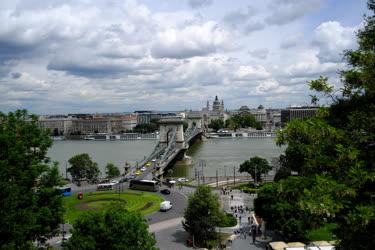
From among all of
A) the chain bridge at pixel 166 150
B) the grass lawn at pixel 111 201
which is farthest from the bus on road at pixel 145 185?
the chain bridge at pixel 166 150

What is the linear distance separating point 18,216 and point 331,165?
812 centimetres

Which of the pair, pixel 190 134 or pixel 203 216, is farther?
pixel 190 134

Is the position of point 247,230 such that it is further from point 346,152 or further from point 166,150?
point 166,150

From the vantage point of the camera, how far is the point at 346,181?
6188 mm

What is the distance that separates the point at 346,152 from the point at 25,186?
8.97 m

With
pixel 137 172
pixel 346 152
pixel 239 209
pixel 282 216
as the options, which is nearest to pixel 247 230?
pixel 282 216

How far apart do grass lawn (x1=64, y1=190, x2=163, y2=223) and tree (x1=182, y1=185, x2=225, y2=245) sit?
8592mm

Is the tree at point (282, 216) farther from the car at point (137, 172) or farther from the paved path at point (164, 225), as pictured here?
the car at point (137, 172)

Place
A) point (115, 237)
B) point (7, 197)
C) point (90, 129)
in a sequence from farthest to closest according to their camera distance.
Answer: point (90, 129) < point (115, 237) < point (7, 197)

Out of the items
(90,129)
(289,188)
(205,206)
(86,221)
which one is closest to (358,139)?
(289,188)

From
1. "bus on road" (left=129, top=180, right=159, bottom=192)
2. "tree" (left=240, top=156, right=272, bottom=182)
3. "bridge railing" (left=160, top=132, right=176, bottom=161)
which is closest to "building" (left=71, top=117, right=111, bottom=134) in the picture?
"bridge railing" (left=160, top=132, right=176, bottom=161)

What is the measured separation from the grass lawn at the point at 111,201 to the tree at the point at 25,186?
685 inches

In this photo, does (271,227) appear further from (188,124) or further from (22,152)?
(188,124)

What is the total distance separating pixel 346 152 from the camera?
20.5 ft
